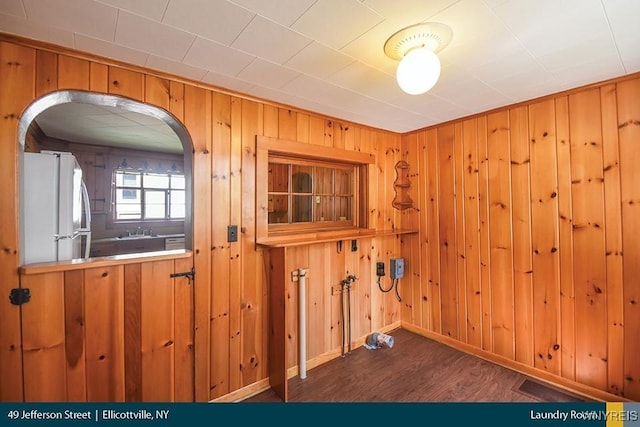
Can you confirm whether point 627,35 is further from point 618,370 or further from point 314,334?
point 314,334

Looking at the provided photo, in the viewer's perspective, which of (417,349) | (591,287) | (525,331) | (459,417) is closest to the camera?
(459,417)

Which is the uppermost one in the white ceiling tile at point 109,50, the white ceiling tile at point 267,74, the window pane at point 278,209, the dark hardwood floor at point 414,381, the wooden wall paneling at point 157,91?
the white ceiling tile at point 267,74

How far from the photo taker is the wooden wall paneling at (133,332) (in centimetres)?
165

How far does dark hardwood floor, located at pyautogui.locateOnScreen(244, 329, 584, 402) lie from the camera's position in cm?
202

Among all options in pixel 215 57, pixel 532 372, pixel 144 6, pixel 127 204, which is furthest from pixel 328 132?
pixel 127 204

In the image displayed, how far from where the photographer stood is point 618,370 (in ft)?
6.19

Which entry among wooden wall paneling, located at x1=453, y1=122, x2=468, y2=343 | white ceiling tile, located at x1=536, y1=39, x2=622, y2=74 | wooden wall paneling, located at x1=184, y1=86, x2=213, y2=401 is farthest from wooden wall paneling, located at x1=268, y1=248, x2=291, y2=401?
white ceiling tile, located at x1=536, y1=39, x2=622, y2=74

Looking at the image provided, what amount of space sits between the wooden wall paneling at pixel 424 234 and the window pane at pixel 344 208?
2.69 ft

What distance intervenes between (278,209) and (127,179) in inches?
147

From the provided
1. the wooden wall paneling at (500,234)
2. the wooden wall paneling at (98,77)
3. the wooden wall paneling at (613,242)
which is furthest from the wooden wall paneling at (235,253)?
the wooden wall paneling at (613,242)

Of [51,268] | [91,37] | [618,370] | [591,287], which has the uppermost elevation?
[91,37]

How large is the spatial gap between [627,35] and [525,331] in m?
2.15

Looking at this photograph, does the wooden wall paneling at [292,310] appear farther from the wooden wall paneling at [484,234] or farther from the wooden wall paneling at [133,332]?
the wooden wall paneling at [484,234]

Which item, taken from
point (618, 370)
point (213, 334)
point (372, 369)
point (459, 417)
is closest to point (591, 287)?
point (618, 370)
